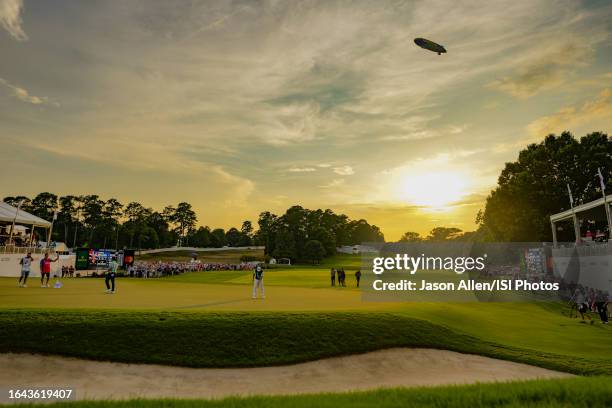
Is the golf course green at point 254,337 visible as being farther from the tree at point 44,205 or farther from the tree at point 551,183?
the tree at point 44,205

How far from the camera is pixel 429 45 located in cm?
3659

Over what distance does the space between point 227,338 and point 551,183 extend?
67.2 meters

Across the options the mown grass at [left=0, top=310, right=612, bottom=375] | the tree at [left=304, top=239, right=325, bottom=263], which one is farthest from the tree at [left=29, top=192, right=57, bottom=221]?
the mown grass at [left=0, top=310, right=612, bottom=375]

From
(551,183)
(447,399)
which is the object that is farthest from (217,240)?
(447,399)

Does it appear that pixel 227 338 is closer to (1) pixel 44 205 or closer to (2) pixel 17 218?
(2) pixel 17 218

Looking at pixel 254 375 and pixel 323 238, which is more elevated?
pixel 323 238

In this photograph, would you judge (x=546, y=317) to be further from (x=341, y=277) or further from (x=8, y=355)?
(x=8, y=355)

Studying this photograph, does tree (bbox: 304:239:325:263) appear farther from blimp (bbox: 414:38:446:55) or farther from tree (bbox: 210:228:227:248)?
blimp (bbox: 414:38:446:55)

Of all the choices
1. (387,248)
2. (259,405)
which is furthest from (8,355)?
(387,248)

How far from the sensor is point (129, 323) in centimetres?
1534

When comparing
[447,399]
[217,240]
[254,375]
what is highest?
[217,240]

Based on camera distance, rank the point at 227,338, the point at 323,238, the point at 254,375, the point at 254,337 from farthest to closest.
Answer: the point at 323,238, the point at 254,337, the point at 227,338, the point at 254,375

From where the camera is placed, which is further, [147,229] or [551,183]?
[147,229]

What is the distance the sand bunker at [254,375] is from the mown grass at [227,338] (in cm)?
44
